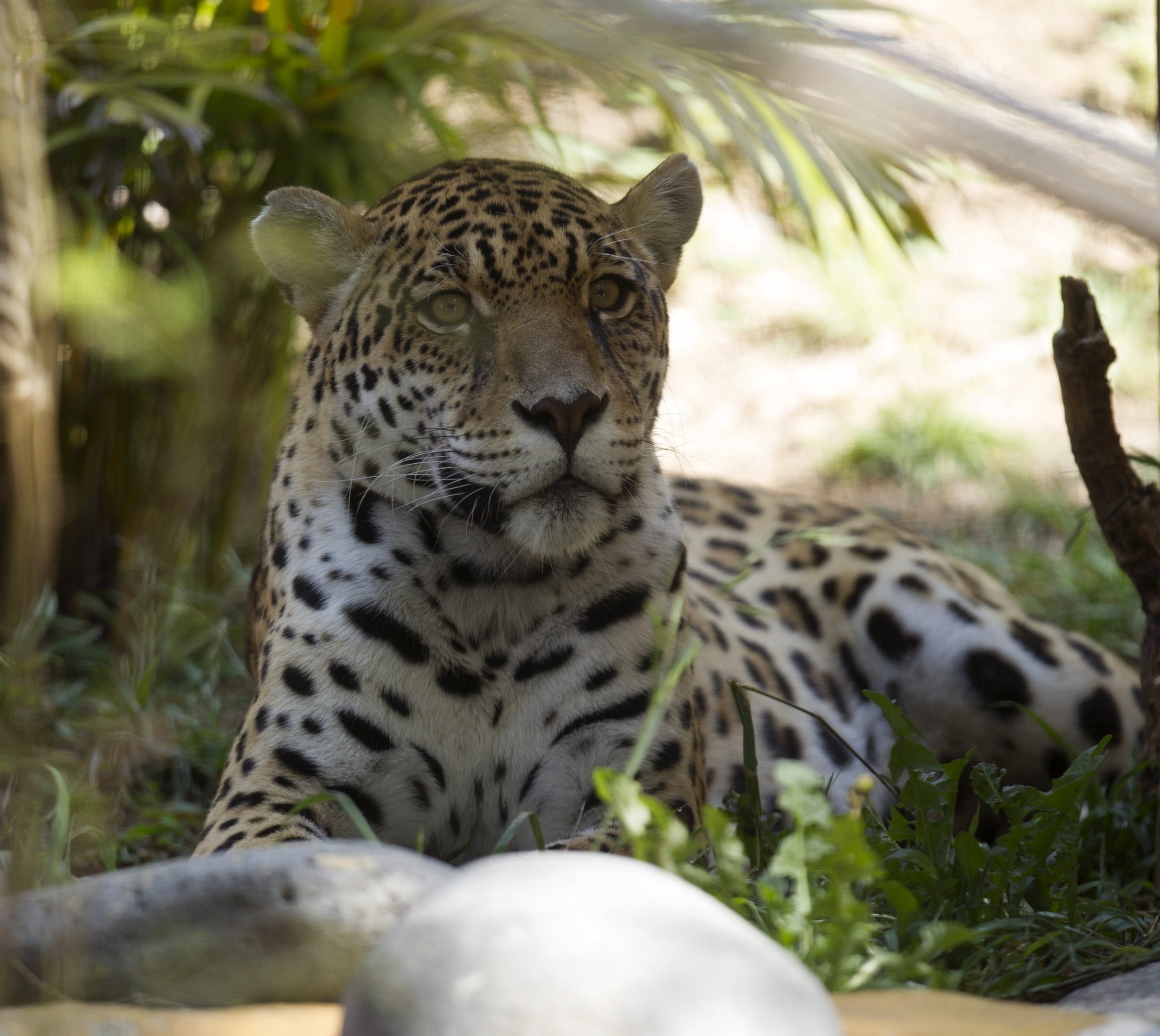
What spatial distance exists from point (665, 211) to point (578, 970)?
2.82 m

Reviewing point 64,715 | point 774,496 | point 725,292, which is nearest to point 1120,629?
point 774,496

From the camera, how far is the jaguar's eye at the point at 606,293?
3.70 metres

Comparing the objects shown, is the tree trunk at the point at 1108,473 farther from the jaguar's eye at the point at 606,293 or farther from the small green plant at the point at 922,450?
the small green plant at the point at 922,450

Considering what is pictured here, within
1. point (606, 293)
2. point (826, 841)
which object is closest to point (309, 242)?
point (606, 293)

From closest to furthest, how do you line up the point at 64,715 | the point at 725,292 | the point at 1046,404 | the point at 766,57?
the point at 766,57 → the point at 64,715 → the point at 1046,404 → the point at 725,292

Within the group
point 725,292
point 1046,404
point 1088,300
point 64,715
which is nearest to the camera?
point 1088,300

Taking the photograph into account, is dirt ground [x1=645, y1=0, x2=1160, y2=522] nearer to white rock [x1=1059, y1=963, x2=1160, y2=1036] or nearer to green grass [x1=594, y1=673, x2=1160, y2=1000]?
green grass [x1=594, y1=673, x2=1160, y2=1000]

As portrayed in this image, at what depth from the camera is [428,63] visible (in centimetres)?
591

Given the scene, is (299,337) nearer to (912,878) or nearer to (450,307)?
(450,307)

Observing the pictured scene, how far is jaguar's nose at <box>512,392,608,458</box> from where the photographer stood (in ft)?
10.6

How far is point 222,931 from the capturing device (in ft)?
7.45

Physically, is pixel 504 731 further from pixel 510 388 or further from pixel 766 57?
pixel 766 57

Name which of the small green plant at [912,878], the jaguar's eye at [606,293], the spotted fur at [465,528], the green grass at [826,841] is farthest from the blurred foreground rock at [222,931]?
the jaguar's eye at [606,293]

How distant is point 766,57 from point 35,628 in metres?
4.00
